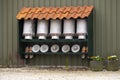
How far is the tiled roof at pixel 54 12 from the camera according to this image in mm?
14086

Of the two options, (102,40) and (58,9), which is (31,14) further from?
(102,40)

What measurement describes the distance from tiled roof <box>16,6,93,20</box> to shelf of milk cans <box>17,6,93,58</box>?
2.0 inches

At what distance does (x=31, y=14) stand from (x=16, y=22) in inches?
36.2

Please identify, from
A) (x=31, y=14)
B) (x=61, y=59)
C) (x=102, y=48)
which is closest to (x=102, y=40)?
(x=102, y=48)

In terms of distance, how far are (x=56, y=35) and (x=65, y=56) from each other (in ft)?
2.91

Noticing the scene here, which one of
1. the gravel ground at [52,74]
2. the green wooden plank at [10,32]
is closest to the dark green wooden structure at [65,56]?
the green wooden plank at [10,32]

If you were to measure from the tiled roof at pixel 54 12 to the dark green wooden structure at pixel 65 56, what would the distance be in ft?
1.18

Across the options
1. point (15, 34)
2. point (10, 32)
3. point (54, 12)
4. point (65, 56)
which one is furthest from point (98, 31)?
point (10, 32)

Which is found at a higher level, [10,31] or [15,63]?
[10,31]

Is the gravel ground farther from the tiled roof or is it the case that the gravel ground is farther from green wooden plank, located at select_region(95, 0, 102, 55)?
the tiled roof

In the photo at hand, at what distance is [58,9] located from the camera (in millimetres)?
14586

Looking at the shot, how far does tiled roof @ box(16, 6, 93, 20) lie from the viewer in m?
14.1

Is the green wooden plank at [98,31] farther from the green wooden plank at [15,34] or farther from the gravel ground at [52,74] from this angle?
the green wooden plank at [15,34]

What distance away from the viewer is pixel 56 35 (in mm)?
14258
